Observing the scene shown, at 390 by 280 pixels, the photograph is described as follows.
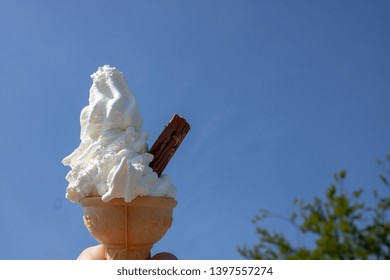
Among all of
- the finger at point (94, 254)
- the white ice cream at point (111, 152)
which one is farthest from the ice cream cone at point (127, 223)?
the finger at point (94, 254)

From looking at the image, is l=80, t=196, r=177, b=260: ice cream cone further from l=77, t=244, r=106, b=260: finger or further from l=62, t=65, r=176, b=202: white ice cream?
l=77, t=244, r=106, b=260: finger

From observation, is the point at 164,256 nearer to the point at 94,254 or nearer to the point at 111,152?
the point at 94,254

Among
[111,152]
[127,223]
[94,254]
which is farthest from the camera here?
[94,254]

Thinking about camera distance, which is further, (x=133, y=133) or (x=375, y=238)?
(x=375, y=238)

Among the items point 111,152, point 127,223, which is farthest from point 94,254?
point 111,152

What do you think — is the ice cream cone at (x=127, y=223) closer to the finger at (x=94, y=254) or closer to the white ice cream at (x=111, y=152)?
the white ice cream at (x=111, y=152)

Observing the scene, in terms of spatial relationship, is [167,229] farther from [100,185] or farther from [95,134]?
[95,134]
